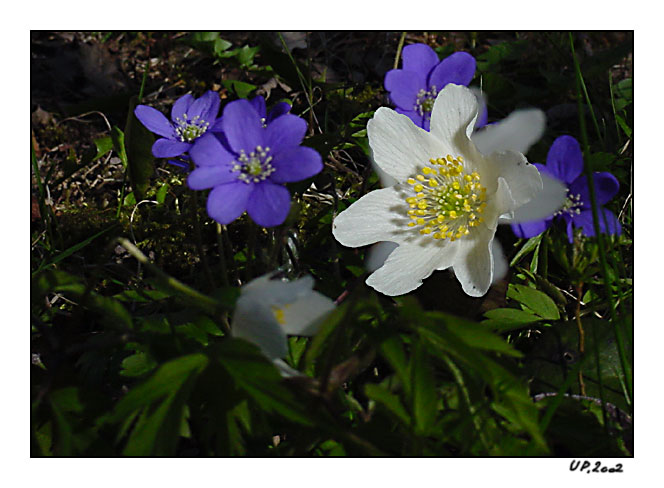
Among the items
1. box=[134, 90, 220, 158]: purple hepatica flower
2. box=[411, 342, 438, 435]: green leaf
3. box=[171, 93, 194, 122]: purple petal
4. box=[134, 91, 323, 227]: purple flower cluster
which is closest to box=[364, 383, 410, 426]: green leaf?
box=[411, 342, 438, 435]: green leaf

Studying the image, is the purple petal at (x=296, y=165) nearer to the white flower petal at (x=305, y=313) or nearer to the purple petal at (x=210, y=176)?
the purple petal at (x=210, y=176)

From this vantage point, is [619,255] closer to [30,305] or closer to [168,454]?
[168,454]

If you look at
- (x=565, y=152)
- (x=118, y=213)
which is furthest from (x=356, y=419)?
(x=118, y=213)

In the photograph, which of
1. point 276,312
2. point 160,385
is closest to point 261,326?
point 276,312

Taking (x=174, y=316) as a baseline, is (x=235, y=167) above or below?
above

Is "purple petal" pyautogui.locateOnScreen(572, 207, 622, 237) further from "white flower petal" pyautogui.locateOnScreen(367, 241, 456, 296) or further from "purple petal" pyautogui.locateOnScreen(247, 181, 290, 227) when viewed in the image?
"purple petal" pyautogui.locateOnScreen(247, 181, 290, 227)

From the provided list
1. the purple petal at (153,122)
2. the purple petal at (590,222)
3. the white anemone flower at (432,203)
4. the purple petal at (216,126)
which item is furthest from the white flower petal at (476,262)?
the purple petal at (153,122)
